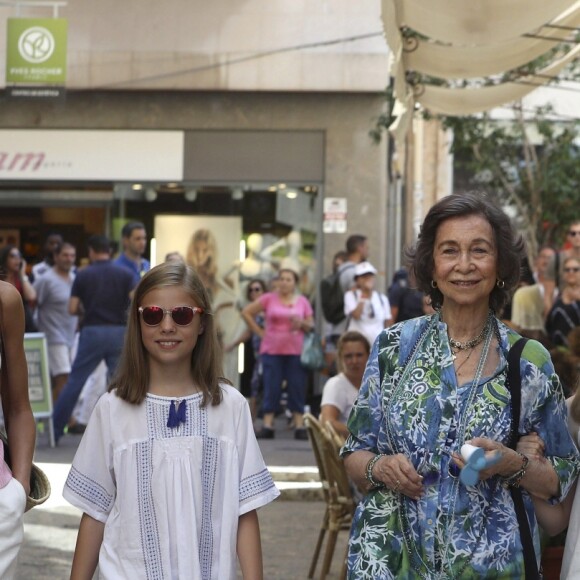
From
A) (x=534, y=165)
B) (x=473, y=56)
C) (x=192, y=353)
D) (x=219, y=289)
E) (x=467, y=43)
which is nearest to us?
(x=192, y=353)

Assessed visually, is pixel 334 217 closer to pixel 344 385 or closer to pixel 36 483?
pixel 344 385

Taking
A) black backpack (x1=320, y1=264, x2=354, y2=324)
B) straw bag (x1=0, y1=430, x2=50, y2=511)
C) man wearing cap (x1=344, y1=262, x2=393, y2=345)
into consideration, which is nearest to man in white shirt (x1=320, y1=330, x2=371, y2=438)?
straw bag (x1=0, y1=430, x2=50, y2=511)

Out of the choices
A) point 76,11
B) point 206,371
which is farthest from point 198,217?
point 206,371

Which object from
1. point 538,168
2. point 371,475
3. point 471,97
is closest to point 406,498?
point 371,475

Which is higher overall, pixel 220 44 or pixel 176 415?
pixel 220 44

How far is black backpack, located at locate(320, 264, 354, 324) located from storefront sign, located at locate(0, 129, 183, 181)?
3799 mm

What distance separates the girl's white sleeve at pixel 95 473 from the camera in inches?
177

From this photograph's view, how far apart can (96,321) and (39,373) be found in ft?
2.76

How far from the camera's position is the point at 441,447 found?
4227 mm

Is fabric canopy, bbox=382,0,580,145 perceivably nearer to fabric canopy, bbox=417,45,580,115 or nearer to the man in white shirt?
fabric canopy, bbox=417,45,580,115

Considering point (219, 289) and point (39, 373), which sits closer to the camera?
point (39, 373)

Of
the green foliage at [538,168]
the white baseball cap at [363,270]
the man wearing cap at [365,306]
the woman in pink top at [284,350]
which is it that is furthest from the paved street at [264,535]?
the green foliage at [538,168]

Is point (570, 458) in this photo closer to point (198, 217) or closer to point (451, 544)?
point (451, 544)

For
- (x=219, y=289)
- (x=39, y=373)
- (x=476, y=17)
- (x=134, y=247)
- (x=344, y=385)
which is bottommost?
(x=39, y=373)
